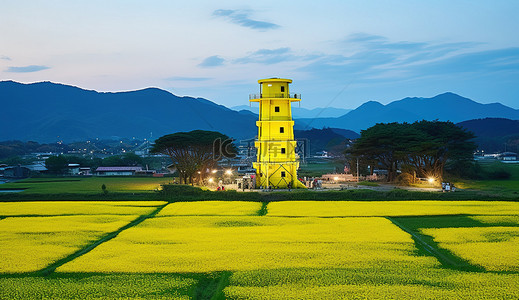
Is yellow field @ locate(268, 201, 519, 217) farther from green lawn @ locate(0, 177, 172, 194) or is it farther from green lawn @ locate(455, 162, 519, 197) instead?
green lawn @ locate(0, 177, 172, 194)

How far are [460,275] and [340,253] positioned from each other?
5.56m

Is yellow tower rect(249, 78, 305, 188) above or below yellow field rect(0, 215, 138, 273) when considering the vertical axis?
above

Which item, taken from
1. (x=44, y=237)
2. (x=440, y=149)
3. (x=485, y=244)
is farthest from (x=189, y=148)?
(x=485, y=244)

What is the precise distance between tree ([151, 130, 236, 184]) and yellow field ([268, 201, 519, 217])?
29.0 meters

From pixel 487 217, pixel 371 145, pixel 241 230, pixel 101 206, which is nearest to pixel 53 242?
pixel 241 230

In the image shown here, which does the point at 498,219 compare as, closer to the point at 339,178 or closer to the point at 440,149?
the point at 440,149

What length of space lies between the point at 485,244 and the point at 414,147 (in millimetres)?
37140

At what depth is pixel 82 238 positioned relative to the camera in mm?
27391

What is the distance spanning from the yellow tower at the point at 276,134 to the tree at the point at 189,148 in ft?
54.3

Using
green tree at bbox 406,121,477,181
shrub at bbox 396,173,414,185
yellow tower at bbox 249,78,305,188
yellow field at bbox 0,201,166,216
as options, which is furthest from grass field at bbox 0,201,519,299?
green tree at bbox 406,121,477,181

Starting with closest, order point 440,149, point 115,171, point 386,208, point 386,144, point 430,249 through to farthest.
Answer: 1. point 430,249
2. point 386,208
3. point 386,144
4. point 440,149
5. point 115,171

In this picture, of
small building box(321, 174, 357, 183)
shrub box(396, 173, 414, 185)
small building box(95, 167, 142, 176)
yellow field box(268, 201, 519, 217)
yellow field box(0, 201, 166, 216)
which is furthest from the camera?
small building box(95, 167, 142, 176)

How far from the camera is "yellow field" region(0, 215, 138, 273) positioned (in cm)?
2226

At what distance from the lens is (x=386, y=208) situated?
38.7 meters
